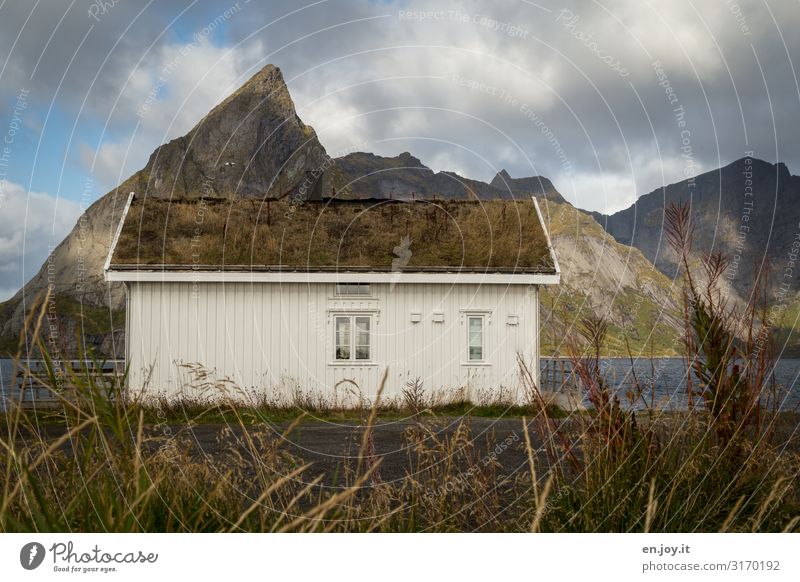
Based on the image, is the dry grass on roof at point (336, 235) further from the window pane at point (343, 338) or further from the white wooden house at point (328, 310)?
the window pane at point (343, 338)

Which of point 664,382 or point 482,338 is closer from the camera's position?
point 664,382

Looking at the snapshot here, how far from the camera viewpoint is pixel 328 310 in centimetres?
1461

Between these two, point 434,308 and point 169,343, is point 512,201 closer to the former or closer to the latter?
point 434,308

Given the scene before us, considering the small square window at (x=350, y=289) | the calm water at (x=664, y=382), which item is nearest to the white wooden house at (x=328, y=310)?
the small square window at (x=350, y=289)

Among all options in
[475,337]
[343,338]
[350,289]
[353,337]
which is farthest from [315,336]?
[475,337]

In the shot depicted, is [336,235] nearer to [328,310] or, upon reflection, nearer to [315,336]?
[328,310]

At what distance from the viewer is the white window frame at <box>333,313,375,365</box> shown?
1448 centimetres

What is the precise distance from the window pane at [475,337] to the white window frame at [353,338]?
6.63 feet

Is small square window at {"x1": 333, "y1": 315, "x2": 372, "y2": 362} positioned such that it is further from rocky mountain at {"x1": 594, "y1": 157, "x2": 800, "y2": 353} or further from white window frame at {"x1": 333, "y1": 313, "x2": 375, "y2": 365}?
rocky mountain at {"x1": 594, "y1": 157, "x2": 800, "y2": 353}

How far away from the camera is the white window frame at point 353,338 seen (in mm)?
14484

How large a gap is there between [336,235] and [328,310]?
1.91m

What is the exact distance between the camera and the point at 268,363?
14281mm

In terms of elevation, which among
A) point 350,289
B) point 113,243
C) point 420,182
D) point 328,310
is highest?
point 420,182
